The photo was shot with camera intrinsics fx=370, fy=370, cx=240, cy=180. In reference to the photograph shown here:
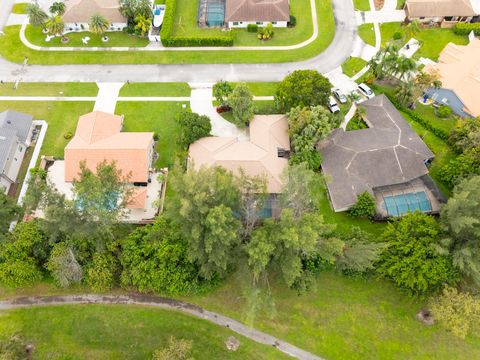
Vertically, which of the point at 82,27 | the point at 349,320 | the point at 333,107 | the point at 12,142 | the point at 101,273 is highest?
the point at 82,27

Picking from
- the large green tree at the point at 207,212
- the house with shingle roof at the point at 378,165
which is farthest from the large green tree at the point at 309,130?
the large green tree at the point at 207,212

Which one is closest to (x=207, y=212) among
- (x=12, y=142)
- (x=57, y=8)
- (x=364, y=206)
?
(x=364, y=206)

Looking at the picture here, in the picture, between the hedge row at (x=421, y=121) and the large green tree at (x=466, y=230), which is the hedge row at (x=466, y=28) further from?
the large green tree at (x=466, y=230)

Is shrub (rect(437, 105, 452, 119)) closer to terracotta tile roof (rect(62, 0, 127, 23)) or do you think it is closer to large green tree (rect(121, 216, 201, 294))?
large green tree (rect(121, 216, 201, 294))

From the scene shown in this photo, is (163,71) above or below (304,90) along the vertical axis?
above

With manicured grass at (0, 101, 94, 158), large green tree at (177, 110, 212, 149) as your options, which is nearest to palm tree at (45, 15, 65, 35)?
manicured grass at (0, 101, 94, 158)

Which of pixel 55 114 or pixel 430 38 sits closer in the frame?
pixel 55 114

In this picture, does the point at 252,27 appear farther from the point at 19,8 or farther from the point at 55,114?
the point at 19,8
